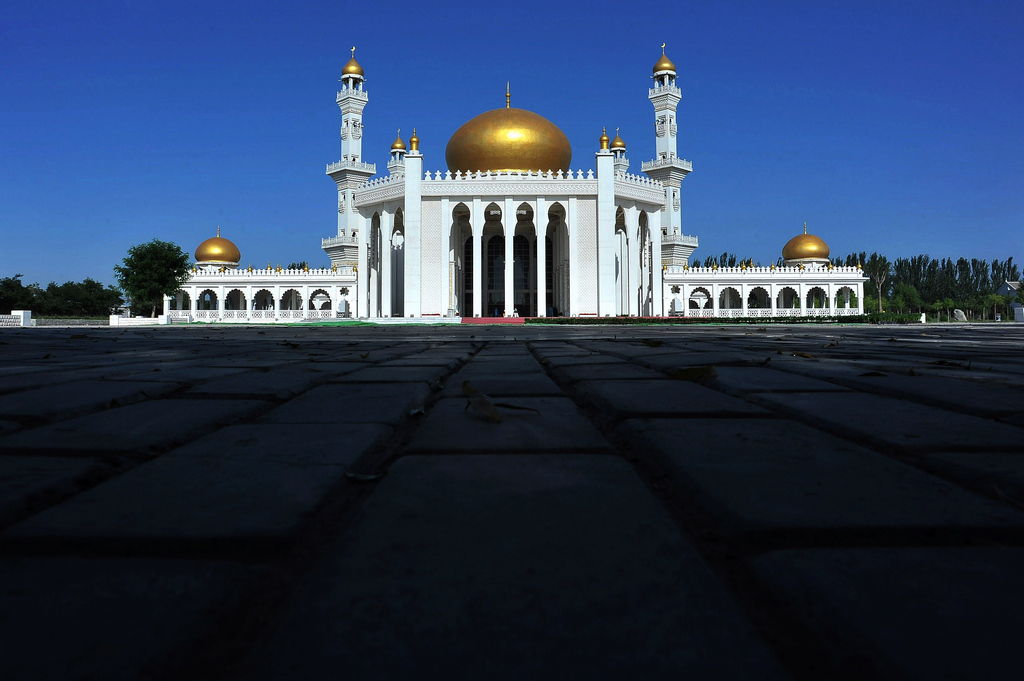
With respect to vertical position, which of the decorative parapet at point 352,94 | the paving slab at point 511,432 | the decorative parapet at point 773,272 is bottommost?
the paving slab at point 511,432

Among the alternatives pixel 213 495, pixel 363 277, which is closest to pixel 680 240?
pixel 363 277

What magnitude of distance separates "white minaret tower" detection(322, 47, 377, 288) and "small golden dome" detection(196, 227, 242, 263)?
13.7m

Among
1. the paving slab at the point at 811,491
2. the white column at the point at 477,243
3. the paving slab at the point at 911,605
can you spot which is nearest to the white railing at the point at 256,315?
the white column at the point at 477,243

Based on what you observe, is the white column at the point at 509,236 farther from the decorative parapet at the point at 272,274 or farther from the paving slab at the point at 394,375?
the paving slab at the point at 394,375

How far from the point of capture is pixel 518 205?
1234 inches

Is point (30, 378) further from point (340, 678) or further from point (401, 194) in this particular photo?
point (401, 194)

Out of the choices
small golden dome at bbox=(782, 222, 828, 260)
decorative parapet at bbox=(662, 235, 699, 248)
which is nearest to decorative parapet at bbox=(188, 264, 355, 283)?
decorative parapet at bbox=(662, 235, 699, 248)

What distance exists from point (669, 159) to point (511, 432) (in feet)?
128

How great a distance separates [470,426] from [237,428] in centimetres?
59

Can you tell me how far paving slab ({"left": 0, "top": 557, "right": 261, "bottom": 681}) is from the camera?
A: 486 millimetres

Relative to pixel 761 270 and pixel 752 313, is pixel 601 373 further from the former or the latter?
pixel 761 270

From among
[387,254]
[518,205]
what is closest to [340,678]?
[518,205]

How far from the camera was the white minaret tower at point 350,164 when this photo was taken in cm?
3772

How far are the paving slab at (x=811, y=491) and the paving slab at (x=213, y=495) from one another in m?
0.61
